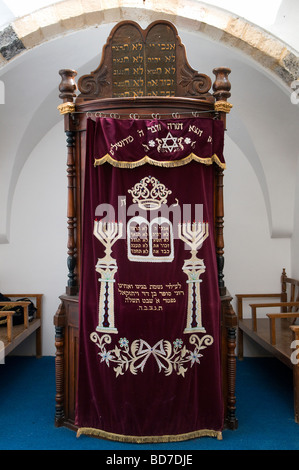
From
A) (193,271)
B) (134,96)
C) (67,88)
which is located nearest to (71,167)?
(67,88)

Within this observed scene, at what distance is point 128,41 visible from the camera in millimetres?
3496

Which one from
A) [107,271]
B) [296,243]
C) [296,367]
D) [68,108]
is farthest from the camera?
[296,243]

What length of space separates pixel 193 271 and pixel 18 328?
2542 mm

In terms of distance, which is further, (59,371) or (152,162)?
(59,371)

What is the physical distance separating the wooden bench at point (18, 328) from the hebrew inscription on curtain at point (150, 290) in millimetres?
1213

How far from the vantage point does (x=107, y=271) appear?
11.0 ft

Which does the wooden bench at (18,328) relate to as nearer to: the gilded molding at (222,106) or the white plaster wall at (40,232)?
the white plaster wall at (40,232)

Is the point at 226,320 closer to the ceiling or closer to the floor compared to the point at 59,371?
closer to the ceiling

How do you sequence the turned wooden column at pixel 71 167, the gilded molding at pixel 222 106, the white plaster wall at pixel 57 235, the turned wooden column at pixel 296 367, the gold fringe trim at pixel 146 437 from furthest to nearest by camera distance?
the white plaster wall at pixel 57 235 < the turned wooden column at pixel 296 367 < the turned wooden column at pixel 71 167 < the gilded molding at pixel 222 106 < the gold fringe trim at pixel 146 437

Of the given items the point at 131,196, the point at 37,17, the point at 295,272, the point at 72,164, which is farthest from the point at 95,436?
the point at 37,17

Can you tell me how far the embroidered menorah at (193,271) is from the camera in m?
3.34

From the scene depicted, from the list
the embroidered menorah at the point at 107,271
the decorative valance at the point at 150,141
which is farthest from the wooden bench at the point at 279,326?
the decorative valance at the point at 150,141

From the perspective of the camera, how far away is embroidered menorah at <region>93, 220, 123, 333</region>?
3.32 m

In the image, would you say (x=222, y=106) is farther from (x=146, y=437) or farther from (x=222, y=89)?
(x=146, y=437)
